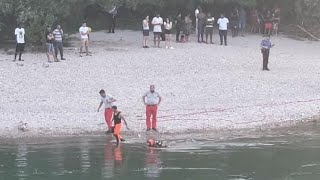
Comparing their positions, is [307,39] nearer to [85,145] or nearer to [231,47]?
[231,47]

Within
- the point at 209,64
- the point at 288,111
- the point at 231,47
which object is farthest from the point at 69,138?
the point at 231,47

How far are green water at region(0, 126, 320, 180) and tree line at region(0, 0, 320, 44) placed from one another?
13.9 meters

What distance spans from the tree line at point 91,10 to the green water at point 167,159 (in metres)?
13.9

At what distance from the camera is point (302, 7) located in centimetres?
4291

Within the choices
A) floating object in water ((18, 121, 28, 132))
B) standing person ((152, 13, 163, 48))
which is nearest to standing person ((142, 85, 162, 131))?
floating object in water ((18, 121, 28, 132))

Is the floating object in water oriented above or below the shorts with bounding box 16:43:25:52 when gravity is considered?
below

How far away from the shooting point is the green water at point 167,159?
16.1 m

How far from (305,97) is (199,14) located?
13353 millimetres

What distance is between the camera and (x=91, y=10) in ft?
146

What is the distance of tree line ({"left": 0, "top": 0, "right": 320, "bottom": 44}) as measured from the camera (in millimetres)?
33656

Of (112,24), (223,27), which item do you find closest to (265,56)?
(223,27)

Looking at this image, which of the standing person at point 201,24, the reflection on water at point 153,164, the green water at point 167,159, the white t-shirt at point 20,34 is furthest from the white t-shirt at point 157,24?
the reflection on water at point 153,164

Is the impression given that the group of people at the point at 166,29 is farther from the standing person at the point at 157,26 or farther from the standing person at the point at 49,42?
the standing person at the point at 49,42

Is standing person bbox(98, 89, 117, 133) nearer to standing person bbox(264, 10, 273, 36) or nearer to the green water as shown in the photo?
the green water
